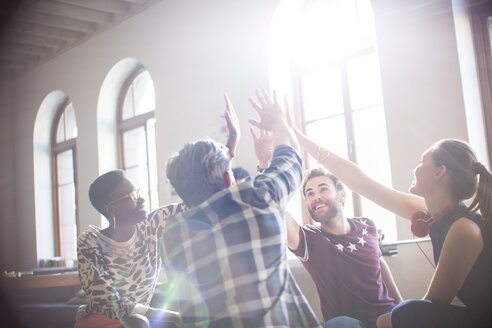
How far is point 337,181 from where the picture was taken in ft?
8.29

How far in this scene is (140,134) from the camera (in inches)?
274

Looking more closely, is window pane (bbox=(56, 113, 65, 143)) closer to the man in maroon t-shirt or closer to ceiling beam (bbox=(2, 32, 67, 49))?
ceiling beam (bbox=(2, 32, 67, 49))

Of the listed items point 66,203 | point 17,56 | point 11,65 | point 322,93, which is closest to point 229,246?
point 322,93

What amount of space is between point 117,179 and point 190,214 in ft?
3.59

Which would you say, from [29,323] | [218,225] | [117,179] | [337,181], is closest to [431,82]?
[337,181]

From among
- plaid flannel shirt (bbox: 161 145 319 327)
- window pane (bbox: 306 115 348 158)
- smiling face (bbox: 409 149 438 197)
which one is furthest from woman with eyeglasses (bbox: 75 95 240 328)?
window pane (bbox: 306 115 348 158)

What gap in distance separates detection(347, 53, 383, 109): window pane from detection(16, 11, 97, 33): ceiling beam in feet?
14.0

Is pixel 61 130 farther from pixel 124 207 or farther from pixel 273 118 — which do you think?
pixel 273 118

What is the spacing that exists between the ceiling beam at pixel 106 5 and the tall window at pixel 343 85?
2.68 meters

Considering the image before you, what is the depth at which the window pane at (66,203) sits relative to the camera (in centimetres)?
813

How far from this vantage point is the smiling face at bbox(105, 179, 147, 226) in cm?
255

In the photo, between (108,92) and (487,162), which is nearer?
(487,162)

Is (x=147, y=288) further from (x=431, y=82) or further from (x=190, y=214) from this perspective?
(x=431, y=82)

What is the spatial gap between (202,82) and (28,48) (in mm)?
3914
